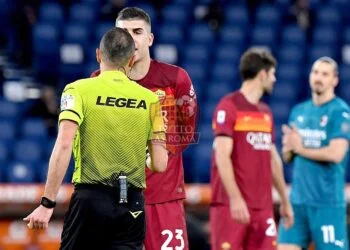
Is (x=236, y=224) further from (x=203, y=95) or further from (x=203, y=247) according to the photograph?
(x=203, y=95)

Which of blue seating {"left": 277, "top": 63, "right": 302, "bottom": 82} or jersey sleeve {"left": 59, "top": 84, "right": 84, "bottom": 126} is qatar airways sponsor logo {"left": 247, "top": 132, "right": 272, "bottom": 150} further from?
blue seating {"left": 277, "top": 63, "right": 302, "bottom": 82}

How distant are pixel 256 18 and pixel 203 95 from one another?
2.25m

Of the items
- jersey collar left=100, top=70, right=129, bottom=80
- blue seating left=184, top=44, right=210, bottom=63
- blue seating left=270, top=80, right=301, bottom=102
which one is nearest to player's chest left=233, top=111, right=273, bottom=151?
jersey collar left=100, top=70, right=129, bottom=80

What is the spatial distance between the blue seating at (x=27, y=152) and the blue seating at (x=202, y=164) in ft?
6.37

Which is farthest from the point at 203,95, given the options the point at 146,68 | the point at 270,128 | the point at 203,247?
the point at 146,68

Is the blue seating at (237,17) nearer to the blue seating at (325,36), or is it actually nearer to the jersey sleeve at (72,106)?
the blue seating at (325,36)

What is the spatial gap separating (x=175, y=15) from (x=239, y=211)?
8.11 m

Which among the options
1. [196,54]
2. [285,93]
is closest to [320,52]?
[285,93]

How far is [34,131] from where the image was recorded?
13.0 meters

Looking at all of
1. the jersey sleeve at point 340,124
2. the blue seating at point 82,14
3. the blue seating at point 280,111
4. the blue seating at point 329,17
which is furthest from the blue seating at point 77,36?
the jersey sleeve at point 340,124

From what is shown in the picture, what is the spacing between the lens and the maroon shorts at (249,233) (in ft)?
26.9

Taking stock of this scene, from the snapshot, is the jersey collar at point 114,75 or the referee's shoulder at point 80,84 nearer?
the referee's shoulder at point 80,84

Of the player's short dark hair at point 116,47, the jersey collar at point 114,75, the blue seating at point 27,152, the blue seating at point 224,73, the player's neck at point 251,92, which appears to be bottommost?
the blue seating at point 27,152

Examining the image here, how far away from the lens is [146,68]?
6.74 meters
